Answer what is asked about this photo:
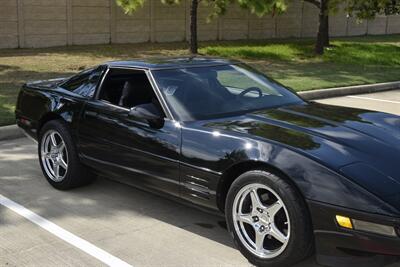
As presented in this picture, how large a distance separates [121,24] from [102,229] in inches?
721

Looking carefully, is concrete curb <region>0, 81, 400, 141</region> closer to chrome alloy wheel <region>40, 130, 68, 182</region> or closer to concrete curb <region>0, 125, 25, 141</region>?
concrete curb <region>0, 125, 25, 141</region>

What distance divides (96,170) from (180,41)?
19427 millimetres

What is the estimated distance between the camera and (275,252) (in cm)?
346

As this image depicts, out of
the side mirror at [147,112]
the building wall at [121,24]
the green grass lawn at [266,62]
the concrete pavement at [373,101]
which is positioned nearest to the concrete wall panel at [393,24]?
the building wall at [121,24]

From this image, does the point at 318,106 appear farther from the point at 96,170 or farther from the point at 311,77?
the point at 311,77

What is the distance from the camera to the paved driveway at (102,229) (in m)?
3.82

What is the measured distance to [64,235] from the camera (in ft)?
13.9

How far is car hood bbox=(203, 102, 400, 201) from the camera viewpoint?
3.29 m

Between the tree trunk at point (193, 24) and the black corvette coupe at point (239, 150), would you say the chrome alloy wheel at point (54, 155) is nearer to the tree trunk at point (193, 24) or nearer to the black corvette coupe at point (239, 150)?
the black corvette coupe at point (239, 150)

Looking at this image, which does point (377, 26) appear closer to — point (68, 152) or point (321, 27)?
point (321, 27)

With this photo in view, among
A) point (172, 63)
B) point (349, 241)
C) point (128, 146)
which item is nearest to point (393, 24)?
point (172, 63)

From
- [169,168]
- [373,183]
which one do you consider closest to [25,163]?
[169,168]

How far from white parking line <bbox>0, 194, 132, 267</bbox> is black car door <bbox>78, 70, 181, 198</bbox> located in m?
0.66

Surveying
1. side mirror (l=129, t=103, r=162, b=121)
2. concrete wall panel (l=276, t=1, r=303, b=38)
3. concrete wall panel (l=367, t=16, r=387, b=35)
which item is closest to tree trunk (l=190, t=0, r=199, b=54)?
concrete wall panel (l=276, t=1, r=303, b=38)
